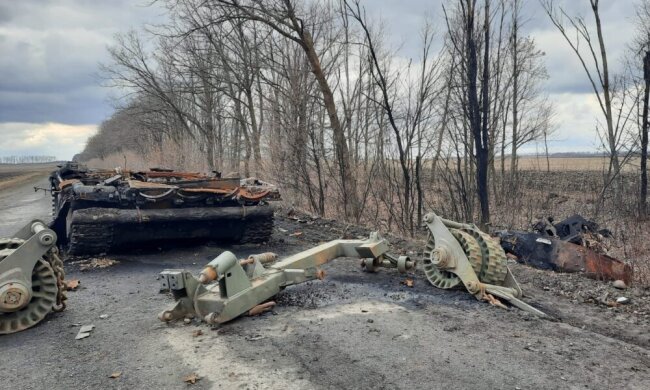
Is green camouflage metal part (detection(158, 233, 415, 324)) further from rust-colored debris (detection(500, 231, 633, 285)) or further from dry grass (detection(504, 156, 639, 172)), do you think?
dry grass (detection(504, 156, 639, 172))

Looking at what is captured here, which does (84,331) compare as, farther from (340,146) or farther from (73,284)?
(340,146)

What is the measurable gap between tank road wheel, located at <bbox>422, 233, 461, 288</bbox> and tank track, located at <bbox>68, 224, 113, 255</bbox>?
4.38 meters

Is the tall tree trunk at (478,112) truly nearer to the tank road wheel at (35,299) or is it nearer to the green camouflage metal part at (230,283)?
the green camouflage metal part at (230,283)

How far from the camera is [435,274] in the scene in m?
5.52

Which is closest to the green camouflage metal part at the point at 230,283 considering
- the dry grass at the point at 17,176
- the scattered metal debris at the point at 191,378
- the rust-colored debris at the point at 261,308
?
the rust-colored debris at the point at 261,308

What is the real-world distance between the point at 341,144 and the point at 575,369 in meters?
9.54

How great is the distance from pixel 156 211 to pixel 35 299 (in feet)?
9.96

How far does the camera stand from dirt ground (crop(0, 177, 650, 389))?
3.51m

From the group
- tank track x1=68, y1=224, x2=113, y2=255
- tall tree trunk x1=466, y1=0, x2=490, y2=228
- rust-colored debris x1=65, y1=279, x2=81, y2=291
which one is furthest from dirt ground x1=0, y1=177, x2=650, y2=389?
tall tree trunk x1=466, y1=0, x2=490, y2=228

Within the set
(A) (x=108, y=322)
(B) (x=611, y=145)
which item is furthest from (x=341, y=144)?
(A) (x=108, y=322)

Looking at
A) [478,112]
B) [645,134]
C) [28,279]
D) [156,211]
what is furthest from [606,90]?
[28,279]

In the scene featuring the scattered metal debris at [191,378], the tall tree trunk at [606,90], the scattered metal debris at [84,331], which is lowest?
the scattered metal debris at [191,378]

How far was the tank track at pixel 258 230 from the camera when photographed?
8.70m

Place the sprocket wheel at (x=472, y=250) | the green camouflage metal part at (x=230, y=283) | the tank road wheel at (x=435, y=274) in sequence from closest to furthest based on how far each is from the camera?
1. the green camouflage metal part at (x=230, y=283)
2. the sprocket wheel at (x=472, y=250)
3. the tank road wheel at (x=435, y=274)
